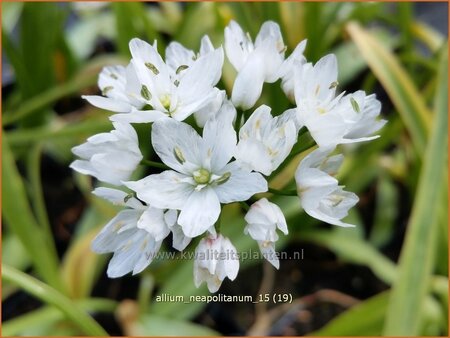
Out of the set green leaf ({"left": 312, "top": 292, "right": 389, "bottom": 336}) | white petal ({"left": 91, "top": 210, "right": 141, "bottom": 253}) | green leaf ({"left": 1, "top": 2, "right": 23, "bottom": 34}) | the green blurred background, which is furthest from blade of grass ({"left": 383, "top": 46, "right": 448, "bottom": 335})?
green leaf ({"left": 1, "top": 2, "right": 23, "bottom": 34})

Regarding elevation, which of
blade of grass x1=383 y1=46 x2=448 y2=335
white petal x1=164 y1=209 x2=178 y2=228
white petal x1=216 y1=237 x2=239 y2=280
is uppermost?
white petal x1=164 y1=209 x2=178 y2=228

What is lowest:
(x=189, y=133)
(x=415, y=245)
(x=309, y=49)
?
(x=415, y=245)

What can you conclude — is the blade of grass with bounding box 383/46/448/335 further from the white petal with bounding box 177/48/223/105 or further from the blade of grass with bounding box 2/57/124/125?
the blade of grass with bounding box 2/57/124/125

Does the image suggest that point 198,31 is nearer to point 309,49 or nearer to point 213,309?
point 309,49

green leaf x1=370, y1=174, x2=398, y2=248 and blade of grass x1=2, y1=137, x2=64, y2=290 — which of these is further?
green leaf x1=370, y1=174, x2=398, y2=248

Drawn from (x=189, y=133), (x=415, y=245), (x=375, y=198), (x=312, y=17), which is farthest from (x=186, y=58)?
(x=375, y=198)

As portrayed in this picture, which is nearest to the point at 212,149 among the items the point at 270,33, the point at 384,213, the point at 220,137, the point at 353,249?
the point at 220,137
